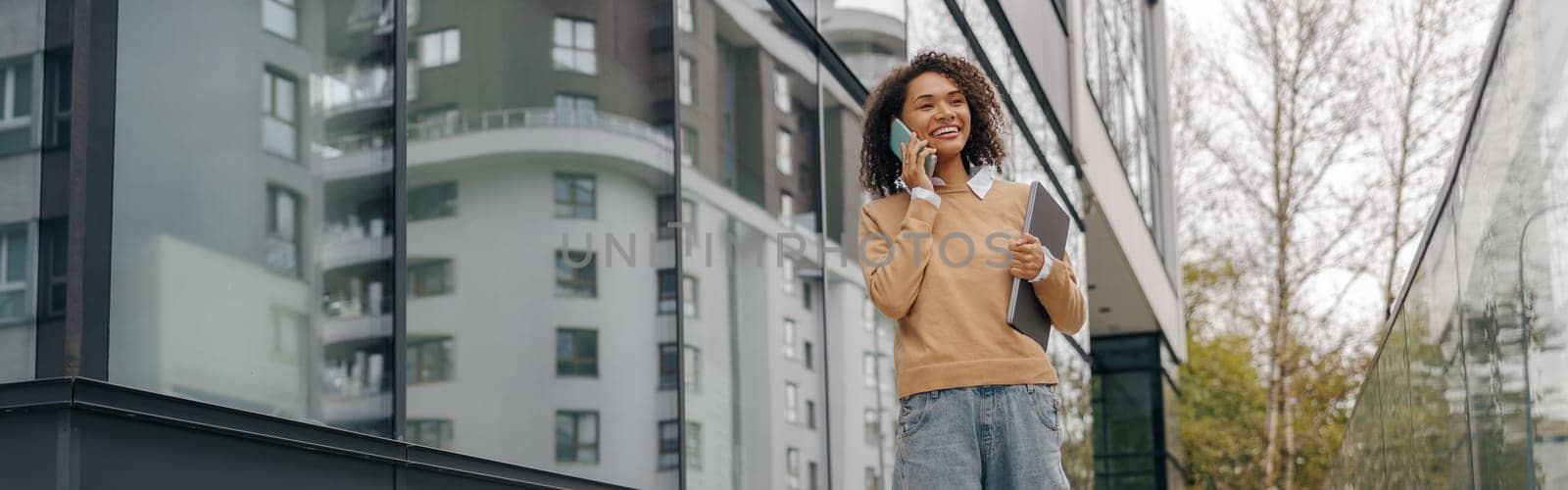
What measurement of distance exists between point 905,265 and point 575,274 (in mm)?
1901

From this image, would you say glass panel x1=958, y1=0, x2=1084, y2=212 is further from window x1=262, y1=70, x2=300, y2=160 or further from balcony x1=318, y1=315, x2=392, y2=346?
window x1=262, y1=70, x2=300, y2=160

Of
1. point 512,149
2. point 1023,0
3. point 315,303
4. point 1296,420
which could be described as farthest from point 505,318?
point 1296,420

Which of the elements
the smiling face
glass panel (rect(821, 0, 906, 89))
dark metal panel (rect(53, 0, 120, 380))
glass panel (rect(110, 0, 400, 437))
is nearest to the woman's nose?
the smiling face

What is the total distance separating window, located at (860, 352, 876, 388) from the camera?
25.9 feet

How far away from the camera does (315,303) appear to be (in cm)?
352

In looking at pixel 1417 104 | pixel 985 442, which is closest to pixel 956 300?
pixel 985 442

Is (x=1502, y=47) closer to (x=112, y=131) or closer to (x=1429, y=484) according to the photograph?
(x=1429, y=484)

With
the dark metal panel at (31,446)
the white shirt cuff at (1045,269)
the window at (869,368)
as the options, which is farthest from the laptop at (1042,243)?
the window at (869,368)

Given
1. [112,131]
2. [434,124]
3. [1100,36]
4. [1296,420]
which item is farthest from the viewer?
[1296,420]

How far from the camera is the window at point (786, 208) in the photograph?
6.83m

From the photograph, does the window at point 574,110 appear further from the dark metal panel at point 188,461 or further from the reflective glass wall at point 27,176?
the reflective glass wall at point 27,176

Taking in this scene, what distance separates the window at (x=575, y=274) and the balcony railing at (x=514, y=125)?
15.2 inches

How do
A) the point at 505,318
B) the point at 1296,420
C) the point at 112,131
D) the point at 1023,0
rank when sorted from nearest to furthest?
the point at 112,131 → the point at 505,318 → the point at 1023,0 → the point at 1296,420

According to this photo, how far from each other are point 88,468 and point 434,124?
1.57 meters
